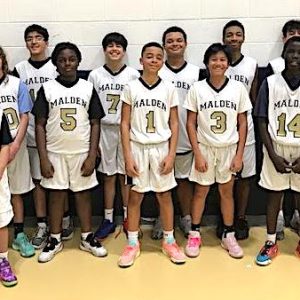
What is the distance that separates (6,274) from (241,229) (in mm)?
1302

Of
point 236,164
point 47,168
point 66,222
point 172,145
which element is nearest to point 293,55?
point 236,164

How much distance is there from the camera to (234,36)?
3.05 metres

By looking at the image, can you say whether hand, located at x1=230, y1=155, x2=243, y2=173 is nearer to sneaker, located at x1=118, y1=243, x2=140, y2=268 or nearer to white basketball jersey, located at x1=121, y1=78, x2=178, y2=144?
white basketball jersey, located at x1=121, y1=78, x2=178, y2=144

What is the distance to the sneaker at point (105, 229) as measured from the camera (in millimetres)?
3139

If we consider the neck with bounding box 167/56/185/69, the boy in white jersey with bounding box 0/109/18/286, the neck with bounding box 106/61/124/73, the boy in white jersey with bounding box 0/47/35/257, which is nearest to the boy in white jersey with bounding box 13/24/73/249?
the boy in white jersey with bounding box 0/47/35/257

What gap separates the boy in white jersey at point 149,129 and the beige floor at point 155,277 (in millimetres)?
110

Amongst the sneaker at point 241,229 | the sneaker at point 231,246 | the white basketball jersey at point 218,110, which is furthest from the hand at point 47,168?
the sneaker at point 241,229

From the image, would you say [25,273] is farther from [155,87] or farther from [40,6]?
[40,6]

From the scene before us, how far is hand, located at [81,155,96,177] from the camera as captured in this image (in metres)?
2.82

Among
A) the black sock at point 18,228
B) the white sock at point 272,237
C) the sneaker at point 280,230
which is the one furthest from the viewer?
the sneaker at point 280,230

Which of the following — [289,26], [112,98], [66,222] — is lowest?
[66,222]

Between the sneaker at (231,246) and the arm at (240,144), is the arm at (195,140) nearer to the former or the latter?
the arm at (240,144)

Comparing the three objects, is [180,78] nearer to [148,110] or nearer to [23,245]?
[148,110]

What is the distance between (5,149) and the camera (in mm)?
2570
